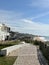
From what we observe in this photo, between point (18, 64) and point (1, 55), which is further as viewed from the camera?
point (1, 55)

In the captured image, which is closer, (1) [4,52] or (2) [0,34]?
(1) [4,52]

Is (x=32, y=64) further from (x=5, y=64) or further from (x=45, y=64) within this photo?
(x=5, y=64)

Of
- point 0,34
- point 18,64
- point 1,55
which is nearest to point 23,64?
point 18,64

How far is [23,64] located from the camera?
55.7ft

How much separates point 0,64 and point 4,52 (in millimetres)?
6889

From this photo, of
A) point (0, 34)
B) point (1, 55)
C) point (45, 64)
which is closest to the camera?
point (45, 64)

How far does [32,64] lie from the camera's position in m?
16.9

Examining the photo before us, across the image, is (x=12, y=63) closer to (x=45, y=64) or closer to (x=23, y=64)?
(x=23, y=64)

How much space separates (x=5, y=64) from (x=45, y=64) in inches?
123

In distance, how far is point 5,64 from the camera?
16969mm

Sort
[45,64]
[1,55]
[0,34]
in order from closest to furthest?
[45,64]
[1,55]
[0,34]

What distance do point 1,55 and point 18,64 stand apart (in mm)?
6302

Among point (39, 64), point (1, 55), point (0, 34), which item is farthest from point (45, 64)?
point (0, 34)

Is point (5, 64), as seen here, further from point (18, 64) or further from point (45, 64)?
point (45, 64)
